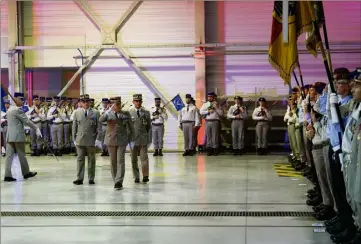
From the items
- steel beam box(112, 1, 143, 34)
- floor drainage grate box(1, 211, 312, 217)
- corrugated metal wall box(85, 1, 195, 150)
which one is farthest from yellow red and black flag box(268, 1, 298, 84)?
steel beam box(112, 1, 143, 34)

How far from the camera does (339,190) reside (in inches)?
244

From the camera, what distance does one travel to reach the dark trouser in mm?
6117

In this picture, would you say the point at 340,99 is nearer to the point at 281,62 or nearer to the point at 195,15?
the point at 281,62

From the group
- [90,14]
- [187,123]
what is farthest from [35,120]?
[187,123]

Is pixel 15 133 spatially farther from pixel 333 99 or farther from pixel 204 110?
pixel 333 99

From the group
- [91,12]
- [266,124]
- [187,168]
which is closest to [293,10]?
[187,168]

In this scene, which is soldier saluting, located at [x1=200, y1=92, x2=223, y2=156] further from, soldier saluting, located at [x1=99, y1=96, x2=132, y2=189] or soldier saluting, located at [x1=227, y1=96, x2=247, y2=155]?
soldier saluting, located at [x1=99, y1=96, x2=132, y2=189]

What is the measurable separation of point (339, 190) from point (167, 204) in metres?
3.51

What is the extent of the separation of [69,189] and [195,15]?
10760mm

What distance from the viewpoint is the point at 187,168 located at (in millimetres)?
14484

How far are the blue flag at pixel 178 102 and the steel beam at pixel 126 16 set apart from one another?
365 cm

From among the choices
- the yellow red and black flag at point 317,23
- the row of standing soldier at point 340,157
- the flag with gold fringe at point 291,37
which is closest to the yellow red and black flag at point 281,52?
the flag with gold fringe at point 291,37

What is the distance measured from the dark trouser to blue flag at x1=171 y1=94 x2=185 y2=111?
12.9 m

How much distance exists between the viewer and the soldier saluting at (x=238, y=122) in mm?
17984
